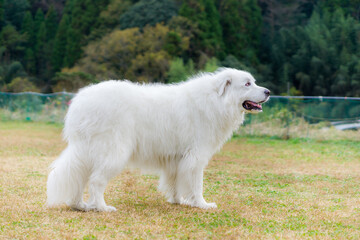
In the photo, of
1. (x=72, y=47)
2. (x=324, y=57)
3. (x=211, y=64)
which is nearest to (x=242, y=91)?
(x=211, y=64)

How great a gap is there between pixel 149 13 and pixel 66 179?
4118cm

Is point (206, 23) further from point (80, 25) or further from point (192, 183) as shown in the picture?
point (192, 183)

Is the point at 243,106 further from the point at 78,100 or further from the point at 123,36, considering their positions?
the point at 123,36

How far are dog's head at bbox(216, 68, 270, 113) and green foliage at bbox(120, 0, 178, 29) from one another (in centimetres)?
3894

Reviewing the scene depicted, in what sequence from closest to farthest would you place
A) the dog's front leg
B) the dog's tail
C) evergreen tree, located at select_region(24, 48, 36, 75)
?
the dog's tail < the dog's front leg < evergreen tree, located at select_region(24, 48, 36, 75)

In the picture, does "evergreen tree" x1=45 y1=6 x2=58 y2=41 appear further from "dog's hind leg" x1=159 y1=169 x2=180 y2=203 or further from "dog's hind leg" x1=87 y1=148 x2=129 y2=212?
"dog's hind leg" x1=87 y1=148 x2=129 y2=212

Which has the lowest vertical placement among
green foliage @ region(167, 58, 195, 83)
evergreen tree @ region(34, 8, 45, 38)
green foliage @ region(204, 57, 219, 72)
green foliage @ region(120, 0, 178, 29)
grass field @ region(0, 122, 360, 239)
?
green foliage @ region(167, 58, 195, 83)

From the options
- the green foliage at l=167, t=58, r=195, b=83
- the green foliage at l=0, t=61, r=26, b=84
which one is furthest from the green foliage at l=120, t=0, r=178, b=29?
the green foliage at l=0, t=61, r=26, b=84

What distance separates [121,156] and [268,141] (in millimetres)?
11952

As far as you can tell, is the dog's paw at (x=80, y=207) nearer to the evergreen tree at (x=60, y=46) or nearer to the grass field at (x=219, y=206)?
the grass field at (x=219, y=206)

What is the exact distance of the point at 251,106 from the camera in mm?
6996

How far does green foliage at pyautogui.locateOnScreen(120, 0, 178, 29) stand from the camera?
149 ft

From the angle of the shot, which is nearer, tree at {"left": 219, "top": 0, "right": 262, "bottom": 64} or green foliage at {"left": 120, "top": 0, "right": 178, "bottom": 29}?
Answer: green foliage at {"left": 120, "top": 0, "right": 178, "bottom": 29}

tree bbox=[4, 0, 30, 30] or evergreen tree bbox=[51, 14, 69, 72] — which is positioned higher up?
tree bbox=[4, 0, 30, 30]
